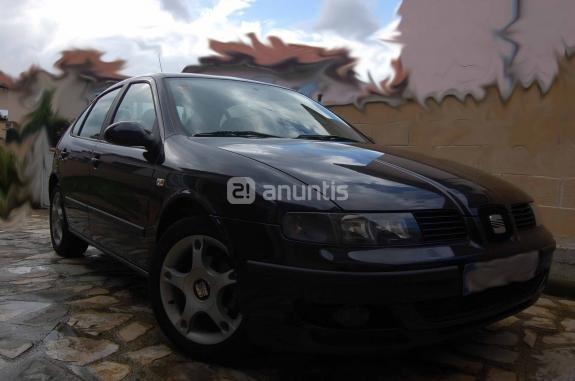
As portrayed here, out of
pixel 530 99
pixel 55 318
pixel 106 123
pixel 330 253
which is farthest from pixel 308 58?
pixel 330 253

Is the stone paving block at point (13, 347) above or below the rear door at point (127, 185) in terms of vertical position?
below

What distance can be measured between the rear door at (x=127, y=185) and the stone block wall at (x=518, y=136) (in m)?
3.31

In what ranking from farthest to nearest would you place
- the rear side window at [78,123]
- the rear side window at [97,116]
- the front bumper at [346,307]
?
the rear side window at [78,123]
the rear side window at [97,116]
the front bumper at [346,307]

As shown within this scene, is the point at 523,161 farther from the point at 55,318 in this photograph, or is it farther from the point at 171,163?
the point at 55,318

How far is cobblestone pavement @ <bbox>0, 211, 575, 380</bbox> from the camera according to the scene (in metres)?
2.36

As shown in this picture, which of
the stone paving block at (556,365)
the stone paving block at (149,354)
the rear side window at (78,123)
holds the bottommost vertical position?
the stone paving block at (149,354)

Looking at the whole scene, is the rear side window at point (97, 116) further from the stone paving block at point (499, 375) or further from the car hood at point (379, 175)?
the stone paving block at point (499, 375)

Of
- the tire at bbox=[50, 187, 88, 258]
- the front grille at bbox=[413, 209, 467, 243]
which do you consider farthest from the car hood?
the tire at bbox=[50, 187, 88, 258]

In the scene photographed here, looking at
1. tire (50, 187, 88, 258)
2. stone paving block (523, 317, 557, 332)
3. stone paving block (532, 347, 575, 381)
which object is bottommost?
stone paving block (532, 347, 575, 381)

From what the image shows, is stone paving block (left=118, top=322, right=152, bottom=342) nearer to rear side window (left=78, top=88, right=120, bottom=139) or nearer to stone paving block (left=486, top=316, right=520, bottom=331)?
rear side window (left=78, top=88, right=120, bottom=139)

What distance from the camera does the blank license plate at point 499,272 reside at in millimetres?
2102

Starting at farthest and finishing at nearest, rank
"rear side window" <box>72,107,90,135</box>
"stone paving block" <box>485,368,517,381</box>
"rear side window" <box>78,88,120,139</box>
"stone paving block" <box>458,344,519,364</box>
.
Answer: "rear side window" <box>72,107,90,135</box> < "rear side window" <box>78,88,120,139</box> < "stone paving block" <box>458,344,519,364</box> < "stone paving block" <box>485,368,517,381</box>

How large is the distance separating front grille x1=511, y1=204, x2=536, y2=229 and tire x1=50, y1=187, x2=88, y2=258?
351 cm

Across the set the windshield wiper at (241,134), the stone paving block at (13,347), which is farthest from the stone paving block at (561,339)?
the stone paving block at (13,347)
